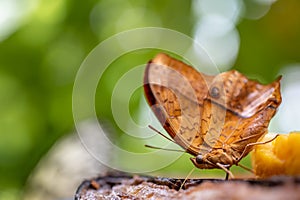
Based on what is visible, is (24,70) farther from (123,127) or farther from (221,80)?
(221,80)

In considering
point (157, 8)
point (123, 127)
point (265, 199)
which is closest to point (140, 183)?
point (265, 199)

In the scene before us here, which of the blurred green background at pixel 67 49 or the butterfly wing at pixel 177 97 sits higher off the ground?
the blurred green background at pixel 67 49

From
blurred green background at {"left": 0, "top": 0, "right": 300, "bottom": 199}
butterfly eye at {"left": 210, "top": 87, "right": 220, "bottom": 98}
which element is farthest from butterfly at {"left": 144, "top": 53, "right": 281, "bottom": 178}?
blurred green background at {"left": 0, "top": 0, "right": 300, "bottom": 199}

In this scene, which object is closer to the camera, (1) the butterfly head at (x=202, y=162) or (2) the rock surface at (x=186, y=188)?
(2) the rock surface at (x=186, y=188)

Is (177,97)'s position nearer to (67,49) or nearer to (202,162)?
(202,162)

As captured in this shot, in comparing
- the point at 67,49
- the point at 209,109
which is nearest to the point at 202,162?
the point at 209,109

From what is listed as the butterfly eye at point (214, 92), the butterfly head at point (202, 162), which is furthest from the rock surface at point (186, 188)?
the butterfly eye at point (214, 92)

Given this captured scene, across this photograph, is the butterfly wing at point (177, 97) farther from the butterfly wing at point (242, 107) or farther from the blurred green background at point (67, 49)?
the blurred green background at point (67, 49)
